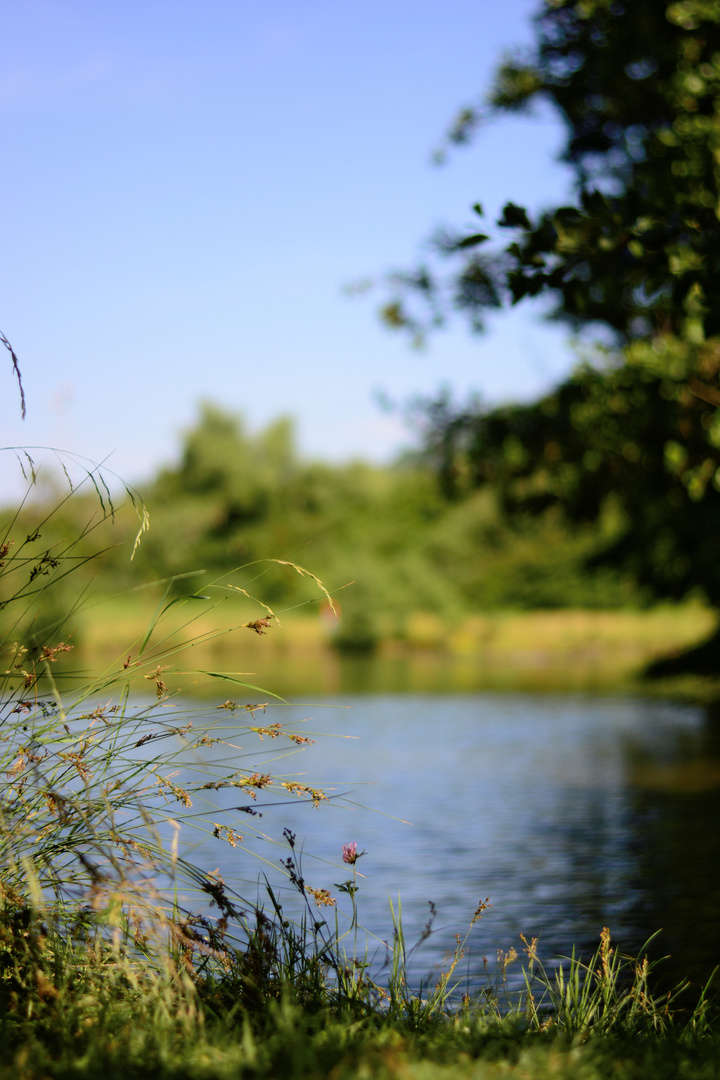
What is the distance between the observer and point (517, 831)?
9.36 metres

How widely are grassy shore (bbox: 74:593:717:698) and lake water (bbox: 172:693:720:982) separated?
8.43 metres

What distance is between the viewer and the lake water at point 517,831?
20.4 feet

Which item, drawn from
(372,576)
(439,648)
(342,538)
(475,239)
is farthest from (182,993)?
(342,538)

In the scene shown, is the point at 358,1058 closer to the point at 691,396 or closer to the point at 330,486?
the point at 691,396

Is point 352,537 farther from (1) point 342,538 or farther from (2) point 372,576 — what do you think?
(2) point 372,576

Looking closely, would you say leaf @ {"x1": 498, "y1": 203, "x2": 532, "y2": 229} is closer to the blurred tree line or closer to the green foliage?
the blurred tree line

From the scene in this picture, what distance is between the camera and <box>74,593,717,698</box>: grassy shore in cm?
2642

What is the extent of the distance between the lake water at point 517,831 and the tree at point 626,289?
8.99 ft

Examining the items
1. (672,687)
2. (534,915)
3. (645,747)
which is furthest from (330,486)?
(534,915)

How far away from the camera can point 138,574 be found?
54375mm

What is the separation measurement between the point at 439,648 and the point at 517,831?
112ft

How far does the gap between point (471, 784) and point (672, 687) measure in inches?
446

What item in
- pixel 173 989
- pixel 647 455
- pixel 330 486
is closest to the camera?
pixel 173 989

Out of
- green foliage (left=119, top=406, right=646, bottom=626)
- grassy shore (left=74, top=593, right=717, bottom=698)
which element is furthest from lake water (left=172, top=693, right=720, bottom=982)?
green foliage (left=119, top=406, right=646, bottom=626)
